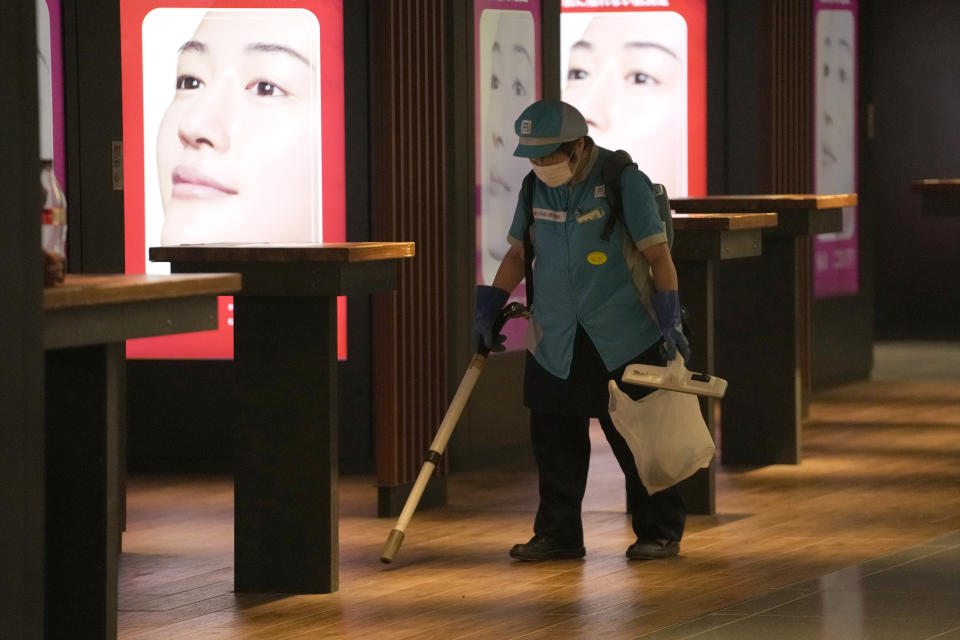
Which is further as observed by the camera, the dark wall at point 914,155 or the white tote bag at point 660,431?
the dark wall at point 914,155

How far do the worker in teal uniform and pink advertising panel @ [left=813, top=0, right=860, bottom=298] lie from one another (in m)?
4.90

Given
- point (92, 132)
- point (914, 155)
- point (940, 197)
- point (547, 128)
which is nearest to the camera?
point (547, 128)

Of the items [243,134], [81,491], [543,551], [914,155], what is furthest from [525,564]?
[914,155]

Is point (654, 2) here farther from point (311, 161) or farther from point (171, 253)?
point (171, 253)

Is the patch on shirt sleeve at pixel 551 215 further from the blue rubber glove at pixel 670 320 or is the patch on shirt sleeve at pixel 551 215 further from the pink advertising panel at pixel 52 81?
the pink advertising panel at pixel 52 81

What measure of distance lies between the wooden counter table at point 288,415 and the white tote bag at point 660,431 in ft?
2.63

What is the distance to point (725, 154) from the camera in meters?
10.3

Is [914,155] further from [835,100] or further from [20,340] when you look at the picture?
[20,340]

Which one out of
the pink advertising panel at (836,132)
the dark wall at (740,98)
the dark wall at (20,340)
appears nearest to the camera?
the dark wall at (20,340)

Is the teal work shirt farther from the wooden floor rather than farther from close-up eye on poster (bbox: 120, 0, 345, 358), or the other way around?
close-up eye on poster (bbox: 120, 0, 345, 358)

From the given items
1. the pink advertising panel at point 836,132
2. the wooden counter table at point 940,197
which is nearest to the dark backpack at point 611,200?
the wooden counter table at point 940,197

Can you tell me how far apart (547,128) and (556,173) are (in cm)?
14

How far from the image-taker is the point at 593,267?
5816 millimetres

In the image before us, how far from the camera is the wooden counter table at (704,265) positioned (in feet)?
21.7
